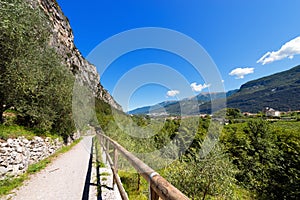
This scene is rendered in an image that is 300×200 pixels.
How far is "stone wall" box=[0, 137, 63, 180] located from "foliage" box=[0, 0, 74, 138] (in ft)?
7.37

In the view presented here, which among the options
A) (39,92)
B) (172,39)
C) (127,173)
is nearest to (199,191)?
(127,173)

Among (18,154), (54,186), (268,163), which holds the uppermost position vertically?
(18,154)

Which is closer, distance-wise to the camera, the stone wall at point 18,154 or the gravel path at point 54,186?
the gravel path at point 54,186

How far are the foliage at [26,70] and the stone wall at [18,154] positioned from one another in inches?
88.4

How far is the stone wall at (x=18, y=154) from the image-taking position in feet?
20.3

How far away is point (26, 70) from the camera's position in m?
8.54

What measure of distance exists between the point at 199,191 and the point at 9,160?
7.44 metres

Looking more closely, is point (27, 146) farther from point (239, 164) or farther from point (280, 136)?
point (280, 136)

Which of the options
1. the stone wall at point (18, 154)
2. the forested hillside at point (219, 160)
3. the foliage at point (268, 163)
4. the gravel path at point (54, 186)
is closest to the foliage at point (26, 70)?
the stone wall at point (18, 154)

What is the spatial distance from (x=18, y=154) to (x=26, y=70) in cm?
373

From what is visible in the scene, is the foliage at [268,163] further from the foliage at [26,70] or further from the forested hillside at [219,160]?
the foliage at [26,70]

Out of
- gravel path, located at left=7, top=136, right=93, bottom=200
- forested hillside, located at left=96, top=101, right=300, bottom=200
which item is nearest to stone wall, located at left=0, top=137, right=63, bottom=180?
gravel path, located at left=7, top=136, right=93, bottom=200

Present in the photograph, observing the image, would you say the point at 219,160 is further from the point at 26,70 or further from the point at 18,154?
the point at 26,70

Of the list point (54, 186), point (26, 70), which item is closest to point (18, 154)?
point (54, 186)
